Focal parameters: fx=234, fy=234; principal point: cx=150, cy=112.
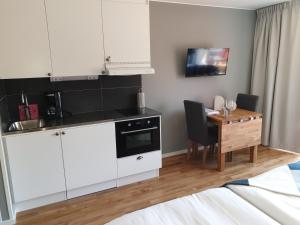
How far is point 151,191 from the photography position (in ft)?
9.41

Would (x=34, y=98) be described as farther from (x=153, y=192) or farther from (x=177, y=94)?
(x=177, y=94)

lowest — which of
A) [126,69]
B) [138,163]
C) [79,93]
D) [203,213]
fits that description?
[138,163]

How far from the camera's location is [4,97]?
2.61m

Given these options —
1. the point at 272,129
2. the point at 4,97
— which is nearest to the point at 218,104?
the point at 272,129

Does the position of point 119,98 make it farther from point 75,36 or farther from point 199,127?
point 199,127

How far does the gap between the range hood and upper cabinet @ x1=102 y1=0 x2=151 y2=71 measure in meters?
0.02

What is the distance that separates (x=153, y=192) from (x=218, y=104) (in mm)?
1944

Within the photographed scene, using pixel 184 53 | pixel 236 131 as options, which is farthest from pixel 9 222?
pixel 184 53

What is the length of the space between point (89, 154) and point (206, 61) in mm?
2327

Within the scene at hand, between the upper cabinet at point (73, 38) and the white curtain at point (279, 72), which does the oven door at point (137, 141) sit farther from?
the white curtain at point (279, 72)

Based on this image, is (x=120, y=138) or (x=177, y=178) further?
(x=177, y=178)

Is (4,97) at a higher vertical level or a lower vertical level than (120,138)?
higher

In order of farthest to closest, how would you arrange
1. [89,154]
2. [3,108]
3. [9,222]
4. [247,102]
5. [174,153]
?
[174,153], [247,102], [89,154], [3,108], [9,222]

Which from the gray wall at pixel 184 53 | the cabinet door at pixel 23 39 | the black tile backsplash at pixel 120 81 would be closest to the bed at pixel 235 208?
the cabinet door at pixel 23 39
